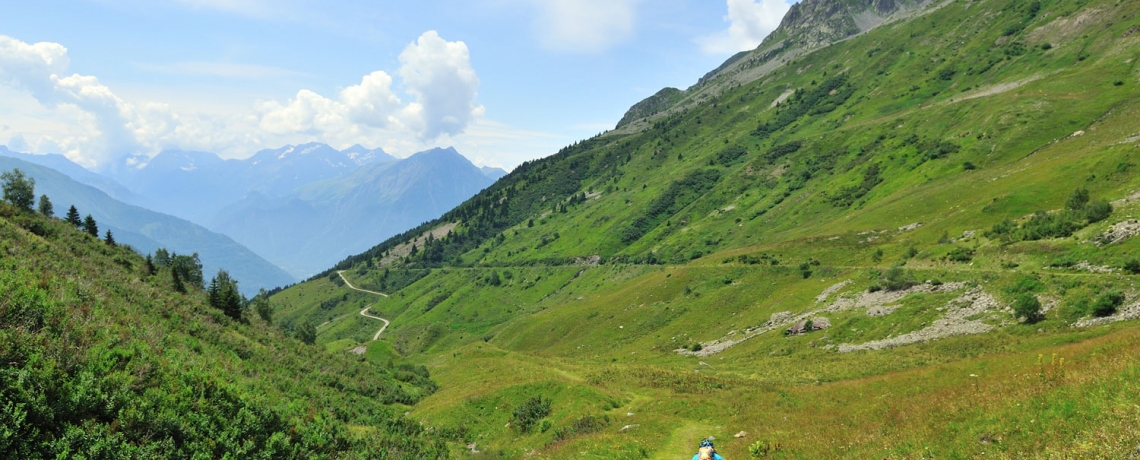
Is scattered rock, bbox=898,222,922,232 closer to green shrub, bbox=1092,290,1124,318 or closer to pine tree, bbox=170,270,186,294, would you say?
green shrub, bbox=1092,290,1124,318

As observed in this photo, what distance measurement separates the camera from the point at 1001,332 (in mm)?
36031

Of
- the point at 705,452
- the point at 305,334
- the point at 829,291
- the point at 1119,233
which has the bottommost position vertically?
the point at 829,291

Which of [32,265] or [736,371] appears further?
[736,371]

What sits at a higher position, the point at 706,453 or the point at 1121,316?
the point at 706,453

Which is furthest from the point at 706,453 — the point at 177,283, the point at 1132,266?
A: the point at 177,283

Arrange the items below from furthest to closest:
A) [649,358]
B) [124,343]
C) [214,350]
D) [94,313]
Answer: [649,358] < [214,350] < [94,313] < [124,343]

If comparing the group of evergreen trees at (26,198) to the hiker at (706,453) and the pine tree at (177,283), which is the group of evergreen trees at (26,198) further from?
the hiker at (706,453)

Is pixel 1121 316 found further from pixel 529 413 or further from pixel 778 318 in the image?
pixel 529 413

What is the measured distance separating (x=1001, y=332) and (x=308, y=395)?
171ft

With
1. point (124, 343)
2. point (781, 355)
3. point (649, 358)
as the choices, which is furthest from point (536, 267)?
point (124, 343)

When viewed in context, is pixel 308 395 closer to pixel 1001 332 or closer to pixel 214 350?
pixel 214 350

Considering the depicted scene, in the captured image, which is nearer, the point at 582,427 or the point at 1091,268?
the point at 582,427

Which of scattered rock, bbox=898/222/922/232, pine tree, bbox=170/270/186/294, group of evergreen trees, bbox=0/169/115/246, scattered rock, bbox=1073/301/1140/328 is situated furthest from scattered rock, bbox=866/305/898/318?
group of evergreen trees, bbox=0/169/115/246

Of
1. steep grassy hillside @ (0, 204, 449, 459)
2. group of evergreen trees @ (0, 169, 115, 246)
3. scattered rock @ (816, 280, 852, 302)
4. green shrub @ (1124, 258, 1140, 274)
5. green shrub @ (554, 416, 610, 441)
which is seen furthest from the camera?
group of evergreen trees @ (0, 169, 115, 246)
